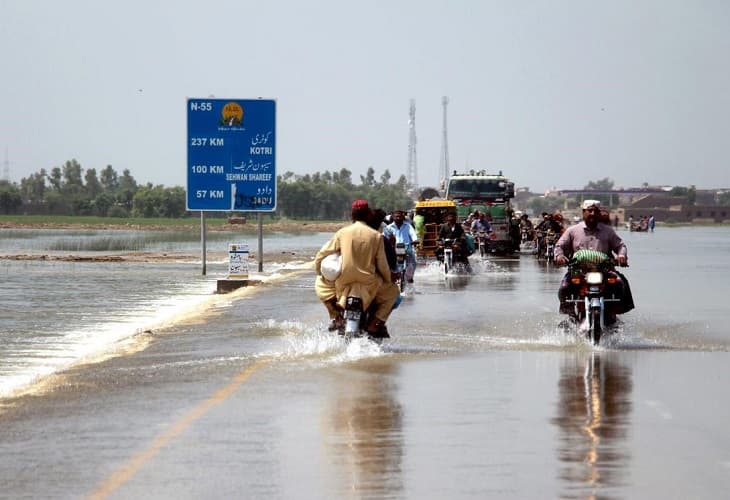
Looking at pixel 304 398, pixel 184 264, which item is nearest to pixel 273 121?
pixel 184 264

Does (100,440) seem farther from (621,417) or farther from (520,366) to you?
(520,366)

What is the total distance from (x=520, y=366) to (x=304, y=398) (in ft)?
10.9

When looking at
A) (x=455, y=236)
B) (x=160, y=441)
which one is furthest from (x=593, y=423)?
(x=455, y=236)

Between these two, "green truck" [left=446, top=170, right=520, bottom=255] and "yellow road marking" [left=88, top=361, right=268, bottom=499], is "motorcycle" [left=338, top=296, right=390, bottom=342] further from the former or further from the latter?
"green truck" [left=446, top=170, right=520, bottom=255]

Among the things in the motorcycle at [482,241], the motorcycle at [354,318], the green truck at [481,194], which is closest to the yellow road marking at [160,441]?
the motorcycle at [354,318]

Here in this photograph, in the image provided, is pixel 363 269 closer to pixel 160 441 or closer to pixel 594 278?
pixel 594 278

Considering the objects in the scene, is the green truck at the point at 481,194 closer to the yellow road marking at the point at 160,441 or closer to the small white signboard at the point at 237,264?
the small white signboard at the point at 237,264

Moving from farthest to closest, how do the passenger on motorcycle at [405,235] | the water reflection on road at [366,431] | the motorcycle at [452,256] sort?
the motorcycle at [452,256] < the passenger on motorcycle at [405,235] < the water reflection on road at [366,431]

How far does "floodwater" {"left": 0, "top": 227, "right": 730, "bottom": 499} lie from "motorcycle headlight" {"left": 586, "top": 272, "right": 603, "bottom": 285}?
0.77 m

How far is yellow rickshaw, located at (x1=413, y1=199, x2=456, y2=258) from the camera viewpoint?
47.1m

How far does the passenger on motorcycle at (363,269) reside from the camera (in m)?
16.8

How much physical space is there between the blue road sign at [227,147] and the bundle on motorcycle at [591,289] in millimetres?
21675

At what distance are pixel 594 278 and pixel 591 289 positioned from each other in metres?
0.14

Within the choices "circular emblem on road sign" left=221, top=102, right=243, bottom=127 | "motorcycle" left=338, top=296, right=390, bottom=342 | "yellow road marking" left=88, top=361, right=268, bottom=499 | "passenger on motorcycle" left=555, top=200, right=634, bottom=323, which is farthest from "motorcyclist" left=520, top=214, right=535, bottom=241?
"yellow road marking" left=88, top=361, right=268, bottom=499
